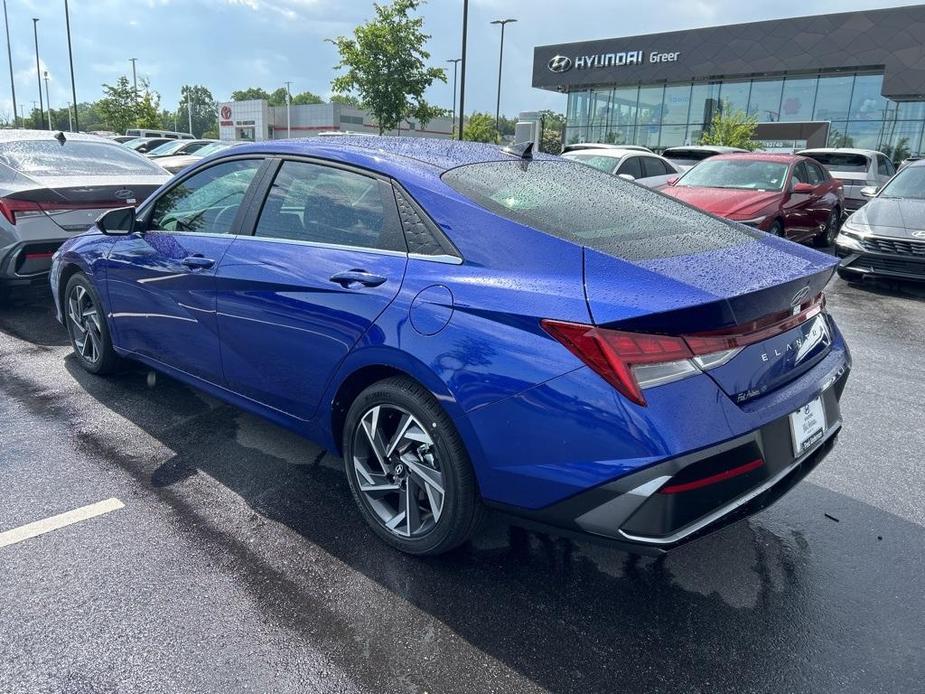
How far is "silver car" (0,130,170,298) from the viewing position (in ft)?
18.8

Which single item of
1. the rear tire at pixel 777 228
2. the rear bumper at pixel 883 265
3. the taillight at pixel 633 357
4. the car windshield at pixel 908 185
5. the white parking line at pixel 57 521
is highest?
the car windshield at pixel 908 185

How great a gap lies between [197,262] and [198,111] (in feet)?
521

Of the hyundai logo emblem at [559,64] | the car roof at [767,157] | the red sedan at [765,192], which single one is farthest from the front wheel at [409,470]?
the hyundai logo emblem at [559,64]

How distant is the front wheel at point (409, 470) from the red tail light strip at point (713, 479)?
70cm

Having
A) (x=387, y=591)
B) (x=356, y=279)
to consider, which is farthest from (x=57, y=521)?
(x=356, y=279)

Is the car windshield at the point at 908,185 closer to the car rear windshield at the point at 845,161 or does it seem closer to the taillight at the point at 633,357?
the car rear windshield at the point at 845,161

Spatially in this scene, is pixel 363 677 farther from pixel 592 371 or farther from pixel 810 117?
pixel 810 117

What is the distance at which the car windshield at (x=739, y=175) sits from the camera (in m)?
9.64

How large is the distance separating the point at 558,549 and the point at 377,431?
0.88 meters

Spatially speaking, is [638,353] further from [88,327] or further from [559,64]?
[559,64]

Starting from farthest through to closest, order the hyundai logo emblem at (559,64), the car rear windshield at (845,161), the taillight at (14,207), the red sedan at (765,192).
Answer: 1. the hyundai logo emblem at (559,64)
2. the car rear windshield at (845,161)
3. the red sedan at (765,192)
4. the taillight at (14,207)

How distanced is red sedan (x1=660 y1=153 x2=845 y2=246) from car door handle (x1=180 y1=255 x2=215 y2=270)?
673cm

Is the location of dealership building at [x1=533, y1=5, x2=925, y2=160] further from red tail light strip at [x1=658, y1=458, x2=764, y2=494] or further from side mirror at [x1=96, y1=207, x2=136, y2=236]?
red tail light strip at [x1=658, y1=458, x2=764, y2=494]

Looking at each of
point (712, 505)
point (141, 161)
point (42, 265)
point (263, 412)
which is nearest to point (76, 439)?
point (263, 412)
